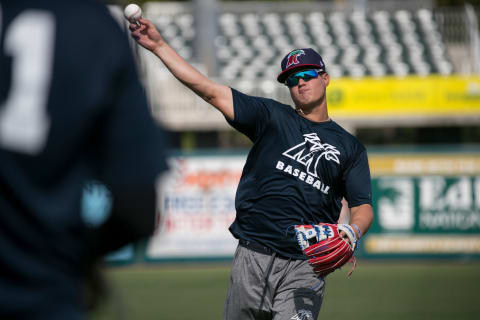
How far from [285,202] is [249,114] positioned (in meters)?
0.59

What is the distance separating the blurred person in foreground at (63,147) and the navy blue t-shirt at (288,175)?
9.35 ft

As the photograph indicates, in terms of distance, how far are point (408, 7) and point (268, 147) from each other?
21479 millimetres

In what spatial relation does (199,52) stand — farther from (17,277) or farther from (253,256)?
(17,277)

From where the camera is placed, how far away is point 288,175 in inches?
188

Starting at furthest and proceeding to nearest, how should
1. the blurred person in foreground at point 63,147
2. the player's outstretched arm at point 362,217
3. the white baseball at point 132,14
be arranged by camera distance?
the player's outstretched arm at point 362,217
the white baseball at point 132,14
the blurred person in foreground at point 63,147

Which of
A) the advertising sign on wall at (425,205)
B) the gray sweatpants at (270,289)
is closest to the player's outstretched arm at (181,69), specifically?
the gray sweatpants at (270,289)

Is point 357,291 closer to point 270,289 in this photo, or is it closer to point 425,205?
point 425,205

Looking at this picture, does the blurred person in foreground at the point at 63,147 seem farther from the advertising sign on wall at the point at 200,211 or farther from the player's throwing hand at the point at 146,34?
the advertising sign on wall at the point at 200,211

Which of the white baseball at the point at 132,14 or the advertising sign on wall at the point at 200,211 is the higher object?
the white baseball at the point at 132,14

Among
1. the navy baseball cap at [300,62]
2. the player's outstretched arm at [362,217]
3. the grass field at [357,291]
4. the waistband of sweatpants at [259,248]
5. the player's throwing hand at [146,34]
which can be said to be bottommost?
the grass field at [357,291]

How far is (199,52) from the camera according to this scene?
2248 cm

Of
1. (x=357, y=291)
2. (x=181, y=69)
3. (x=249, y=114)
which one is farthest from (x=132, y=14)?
(x=357, y=291)

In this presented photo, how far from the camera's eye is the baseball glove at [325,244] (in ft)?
15.0

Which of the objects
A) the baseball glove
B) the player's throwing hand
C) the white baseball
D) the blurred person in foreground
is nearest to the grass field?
the baseball glove
